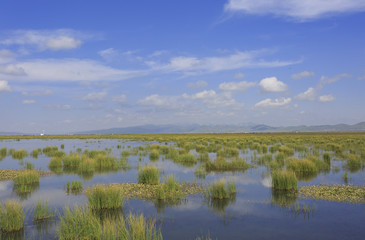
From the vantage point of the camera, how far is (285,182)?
43.9ft

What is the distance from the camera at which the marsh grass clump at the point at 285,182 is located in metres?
13.3

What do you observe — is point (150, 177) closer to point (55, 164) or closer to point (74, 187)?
point (74, 187)

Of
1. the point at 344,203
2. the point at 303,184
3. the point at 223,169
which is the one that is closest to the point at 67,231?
the point at 344,203

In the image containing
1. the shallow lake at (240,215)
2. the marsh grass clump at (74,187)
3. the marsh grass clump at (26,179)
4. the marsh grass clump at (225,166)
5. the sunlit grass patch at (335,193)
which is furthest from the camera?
the marsh grass clump at (225,166)

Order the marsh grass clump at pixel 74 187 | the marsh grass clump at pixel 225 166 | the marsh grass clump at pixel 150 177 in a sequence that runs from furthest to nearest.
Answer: the marsh grass clump at pixel 225 166
the marsh grass clump at pixel 150 177
the marsh grass clump at pixel 74 187

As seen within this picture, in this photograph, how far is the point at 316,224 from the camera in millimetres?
9023

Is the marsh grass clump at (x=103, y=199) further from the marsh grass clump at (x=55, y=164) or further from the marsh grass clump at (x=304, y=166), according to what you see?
the marsh grass clump at (x=304, y=166)

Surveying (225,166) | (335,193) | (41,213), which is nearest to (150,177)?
(41,213)

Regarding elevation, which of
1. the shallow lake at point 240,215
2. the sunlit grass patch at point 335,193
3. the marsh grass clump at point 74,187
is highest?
the marsh grass clump at point 74,187

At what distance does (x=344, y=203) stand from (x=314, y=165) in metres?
7.54

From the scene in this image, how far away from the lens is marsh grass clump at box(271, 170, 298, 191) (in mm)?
13336

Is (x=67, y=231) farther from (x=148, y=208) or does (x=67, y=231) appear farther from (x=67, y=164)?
(x=67, y=164)

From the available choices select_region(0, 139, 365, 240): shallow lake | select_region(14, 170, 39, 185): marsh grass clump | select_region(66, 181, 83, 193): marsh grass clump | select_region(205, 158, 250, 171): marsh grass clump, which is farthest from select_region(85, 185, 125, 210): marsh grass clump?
select_region(205, 158, 250, 171): marsh grass clump

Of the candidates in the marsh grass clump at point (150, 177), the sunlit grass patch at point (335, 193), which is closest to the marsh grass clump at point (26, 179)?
the marsh grass clump at point (150, 177)
